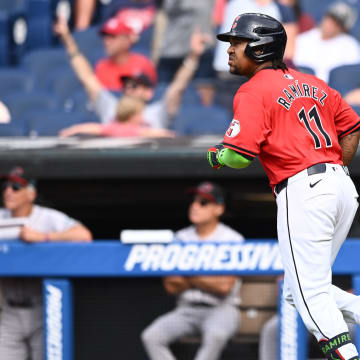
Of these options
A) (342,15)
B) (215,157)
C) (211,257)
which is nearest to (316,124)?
A: (215,157)

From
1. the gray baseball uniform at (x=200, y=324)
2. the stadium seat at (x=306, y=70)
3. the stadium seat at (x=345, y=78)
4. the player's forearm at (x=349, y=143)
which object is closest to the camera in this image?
the player's forearm at (x=349, y=143)

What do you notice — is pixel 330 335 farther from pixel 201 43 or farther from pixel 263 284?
pixel 201 43

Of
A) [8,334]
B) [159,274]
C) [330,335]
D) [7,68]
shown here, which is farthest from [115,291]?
[7,68]

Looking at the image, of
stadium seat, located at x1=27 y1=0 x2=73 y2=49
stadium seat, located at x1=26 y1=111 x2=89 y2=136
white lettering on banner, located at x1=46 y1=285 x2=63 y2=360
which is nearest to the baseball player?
white lettering on banner, located at x1=46 y1=285 x2=63 y2=360

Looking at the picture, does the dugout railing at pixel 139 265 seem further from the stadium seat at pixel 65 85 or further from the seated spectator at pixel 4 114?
the stadium seat at pixel 65 85

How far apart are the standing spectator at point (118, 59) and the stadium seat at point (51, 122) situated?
0.44 metres

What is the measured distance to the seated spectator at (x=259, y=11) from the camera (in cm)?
611

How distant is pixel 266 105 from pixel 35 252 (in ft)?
5.76

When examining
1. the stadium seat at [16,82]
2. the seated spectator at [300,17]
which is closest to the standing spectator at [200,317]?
the seated spectator at [300,17]

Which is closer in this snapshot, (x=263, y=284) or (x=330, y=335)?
(x=330, y=335)

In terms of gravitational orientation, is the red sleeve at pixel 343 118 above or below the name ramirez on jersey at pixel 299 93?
below

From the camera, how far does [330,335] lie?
3055 mm

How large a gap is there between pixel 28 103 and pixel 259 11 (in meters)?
1.93

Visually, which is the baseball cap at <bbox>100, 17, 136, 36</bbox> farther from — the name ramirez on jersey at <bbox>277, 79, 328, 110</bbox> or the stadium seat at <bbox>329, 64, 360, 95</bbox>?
the name ramirez on jersey at <bbox>277, 79, 328, 110</bbox>
